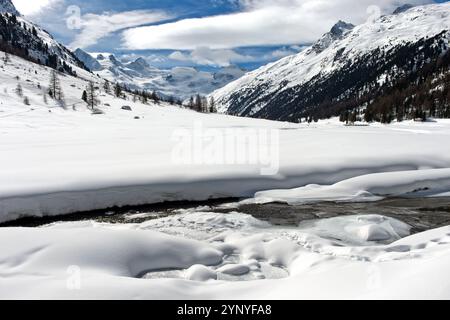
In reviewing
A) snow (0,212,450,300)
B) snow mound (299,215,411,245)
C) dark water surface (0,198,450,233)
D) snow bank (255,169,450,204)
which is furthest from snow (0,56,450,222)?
snow (0,212,450,300)

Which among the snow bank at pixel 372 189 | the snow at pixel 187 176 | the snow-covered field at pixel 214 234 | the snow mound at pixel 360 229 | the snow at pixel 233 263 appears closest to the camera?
the snow at pixel 233 263

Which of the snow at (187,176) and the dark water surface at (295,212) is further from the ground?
the snow at (187,176)

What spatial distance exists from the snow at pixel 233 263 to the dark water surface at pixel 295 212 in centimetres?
113

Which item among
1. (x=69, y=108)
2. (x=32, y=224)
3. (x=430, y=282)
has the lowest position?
(x=32, y=224)

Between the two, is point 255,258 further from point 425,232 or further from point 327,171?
point 327,171

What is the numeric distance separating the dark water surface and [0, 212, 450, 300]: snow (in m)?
1.13

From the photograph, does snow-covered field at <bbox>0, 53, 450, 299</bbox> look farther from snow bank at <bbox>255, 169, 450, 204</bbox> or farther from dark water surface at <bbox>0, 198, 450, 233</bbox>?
dark water surface at <bbox>0, 198, 450, 233</bbox>

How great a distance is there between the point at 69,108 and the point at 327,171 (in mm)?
84424

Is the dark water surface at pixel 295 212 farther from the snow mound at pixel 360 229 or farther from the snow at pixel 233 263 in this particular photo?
the snow at pixel 233 263

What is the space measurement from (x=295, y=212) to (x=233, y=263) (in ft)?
18.5

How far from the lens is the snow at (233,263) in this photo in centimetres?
698

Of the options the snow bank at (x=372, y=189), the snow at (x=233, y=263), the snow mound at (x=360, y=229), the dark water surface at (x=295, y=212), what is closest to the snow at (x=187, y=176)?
the snow bank at (x=372, y=189)
